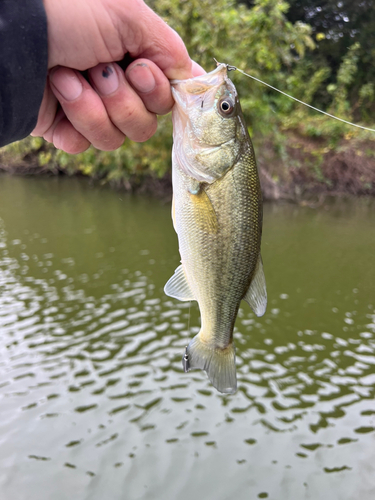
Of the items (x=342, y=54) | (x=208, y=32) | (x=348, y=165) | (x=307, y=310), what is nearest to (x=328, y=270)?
(x=307, y=310)

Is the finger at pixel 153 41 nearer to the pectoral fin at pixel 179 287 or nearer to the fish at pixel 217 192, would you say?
the fish at pixel 217 192

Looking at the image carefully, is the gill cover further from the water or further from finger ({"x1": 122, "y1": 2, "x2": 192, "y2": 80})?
the water

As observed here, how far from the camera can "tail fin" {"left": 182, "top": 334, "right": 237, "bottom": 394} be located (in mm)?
2014

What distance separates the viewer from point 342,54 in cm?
2519

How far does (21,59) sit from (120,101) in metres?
0.49

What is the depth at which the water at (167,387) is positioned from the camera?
4.20 meters

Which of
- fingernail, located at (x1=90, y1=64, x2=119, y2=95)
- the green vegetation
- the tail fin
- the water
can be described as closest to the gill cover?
fingernail, located at (x1=90, y1=64, x2=119, y2=95)

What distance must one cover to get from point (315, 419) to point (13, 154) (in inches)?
831

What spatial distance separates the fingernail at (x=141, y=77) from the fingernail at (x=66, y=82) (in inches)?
9.0

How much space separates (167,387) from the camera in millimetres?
5434

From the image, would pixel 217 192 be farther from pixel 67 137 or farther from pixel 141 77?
pixel 67 137

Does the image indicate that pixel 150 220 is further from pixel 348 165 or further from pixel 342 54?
pixel 342 54

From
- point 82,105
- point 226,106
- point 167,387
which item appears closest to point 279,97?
point 167,387

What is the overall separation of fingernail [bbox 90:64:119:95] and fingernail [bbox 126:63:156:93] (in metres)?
0.07
